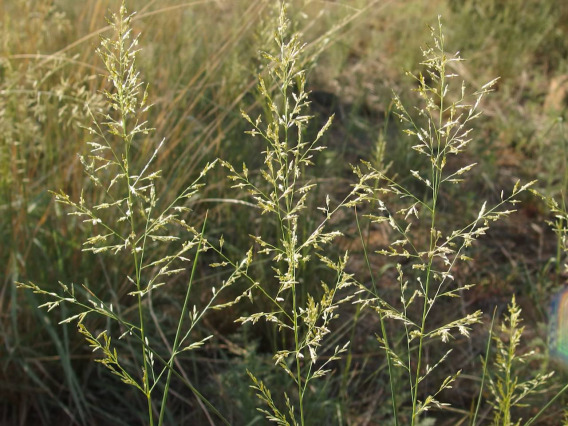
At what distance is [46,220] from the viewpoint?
2.23 meters

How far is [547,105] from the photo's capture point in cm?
397

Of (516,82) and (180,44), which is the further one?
(516,82)

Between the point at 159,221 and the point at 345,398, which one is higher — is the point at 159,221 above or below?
above

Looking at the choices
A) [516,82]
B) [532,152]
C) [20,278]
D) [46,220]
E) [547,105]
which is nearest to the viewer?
[20,278]

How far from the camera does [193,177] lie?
2.80 meters

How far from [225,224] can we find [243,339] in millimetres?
522

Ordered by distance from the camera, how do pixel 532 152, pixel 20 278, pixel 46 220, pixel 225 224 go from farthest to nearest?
pixel 532 152 → pixel 225 224 → pixel 46 220 → pixel 20 278

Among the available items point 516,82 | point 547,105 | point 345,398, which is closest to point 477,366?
point 345,398

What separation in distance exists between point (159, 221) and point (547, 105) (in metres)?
3.38

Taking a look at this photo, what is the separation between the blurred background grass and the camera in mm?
2053

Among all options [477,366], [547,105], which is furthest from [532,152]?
[477,366]

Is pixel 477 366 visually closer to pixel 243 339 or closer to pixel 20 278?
pixel 243 339

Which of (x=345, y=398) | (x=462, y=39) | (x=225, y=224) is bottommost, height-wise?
(x=345, y=398)

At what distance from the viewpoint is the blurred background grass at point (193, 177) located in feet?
6.73
